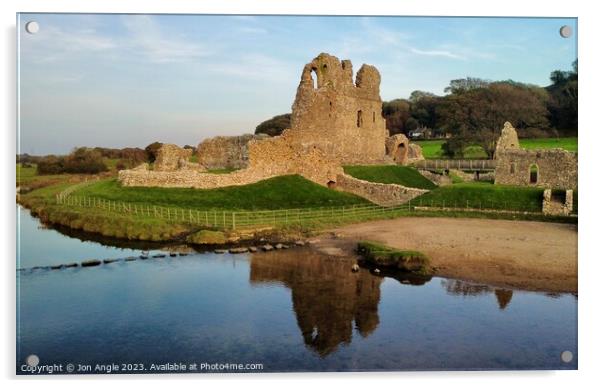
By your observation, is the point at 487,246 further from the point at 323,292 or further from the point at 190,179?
the point at 190,179

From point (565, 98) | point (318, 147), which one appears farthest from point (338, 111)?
point (565, 98)

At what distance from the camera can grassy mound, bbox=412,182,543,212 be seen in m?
15.6

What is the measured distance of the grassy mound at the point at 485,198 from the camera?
15641mm

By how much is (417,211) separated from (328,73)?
8.83 metres

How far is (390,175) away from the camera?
22438 millimetres

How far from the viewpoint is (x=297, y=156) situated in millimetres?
19312

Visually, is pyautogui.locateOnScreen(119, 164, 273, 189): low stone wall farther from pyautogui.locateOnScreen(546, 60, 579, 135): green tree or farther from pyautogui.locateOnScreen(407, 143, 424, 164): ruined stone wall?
pyautogui.locateOnScreen(407, 143, 424, 164): ruined stone wall

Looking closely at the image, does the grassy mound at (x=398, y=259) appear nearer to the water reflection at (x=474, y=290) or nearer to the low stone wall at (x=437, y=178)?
the water reflection at (x=474, y=290)

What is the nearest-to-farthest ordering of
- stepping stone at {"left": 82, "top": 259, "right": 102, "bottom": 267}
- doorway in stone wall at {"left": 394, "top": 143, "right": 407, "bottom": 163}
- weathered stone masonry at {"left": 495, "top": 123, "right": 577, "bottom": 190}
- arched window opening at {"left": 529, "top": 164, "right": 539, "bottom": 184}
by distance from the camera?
stepping stone at {"left": 82, "top": 259, "right": 102, "bottom": 267} < weathered stone masonry at {"left": 495, "top": 123, "right": 577, "bottom": 190} < arched window opening at {"left": 529, "top": 164, "right": 539, "bottom": 184} < doorway in stone wall at {"left": 394, "top": 143, "right": 407, "bottom": 163}

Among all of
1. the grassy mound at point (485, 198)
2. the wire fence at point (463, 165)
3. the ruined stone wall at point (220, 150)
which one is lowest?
the grassy mound at point (485, 198)

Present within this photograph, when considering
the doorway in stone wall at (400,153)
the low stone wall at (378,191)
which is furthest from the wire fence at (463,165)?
the low stone wall at (378,191)

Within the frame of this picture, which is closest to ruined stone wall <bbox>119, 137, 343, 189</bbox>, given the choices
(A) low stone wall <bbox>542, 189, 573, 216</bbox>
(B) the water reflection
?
(A) low stone wall <bbox>542, 189, 573, 216</bbox>

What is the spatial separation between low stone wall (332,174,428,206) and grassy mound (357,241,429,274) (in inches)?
241

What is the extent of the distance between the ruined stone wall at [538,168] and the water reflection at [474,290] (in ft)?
22.0
